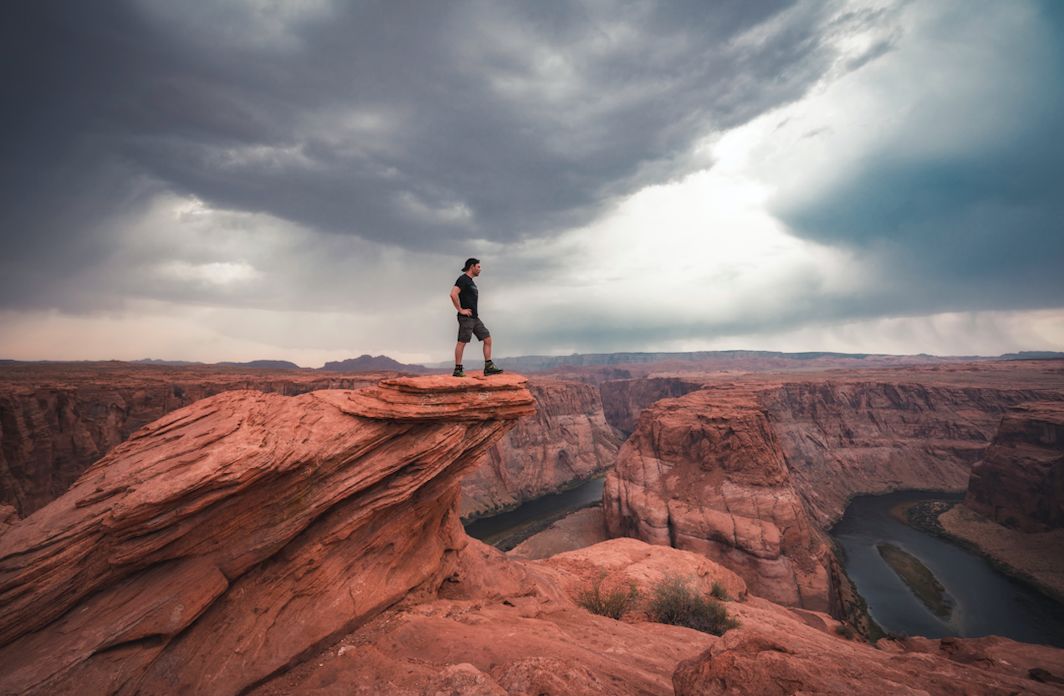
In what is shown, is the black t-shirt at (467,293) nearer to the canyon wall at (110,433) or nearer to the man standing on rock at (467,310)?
the man standing on rock at (467,310)

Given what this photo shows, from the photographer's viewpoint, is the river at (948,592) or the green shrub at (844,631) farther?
the river at (948,592)

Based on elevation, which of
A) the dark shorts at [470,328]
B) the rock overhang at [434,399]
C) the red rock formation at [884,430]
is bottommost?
the red rock formation at [884,430]

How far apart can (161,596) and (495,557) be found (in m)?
10.1

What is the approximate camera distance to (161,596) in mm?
6992

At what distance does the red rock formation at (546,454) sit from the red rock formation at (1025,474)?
56876mm

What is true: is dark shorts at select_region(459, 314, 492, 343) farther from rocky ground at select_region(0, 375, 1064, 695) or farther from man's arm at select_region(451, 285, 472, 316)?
rocky ground at select_region(0, 375, 1064, 695)

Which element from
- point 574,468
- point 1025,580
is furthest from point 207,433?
point 574,468

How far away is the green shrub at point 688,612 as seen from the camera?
13.8 m

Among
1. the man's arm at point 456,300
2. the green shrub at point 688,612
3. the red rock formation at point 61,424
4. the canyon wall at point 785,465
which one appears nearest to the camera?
the man's arm at point 456,300

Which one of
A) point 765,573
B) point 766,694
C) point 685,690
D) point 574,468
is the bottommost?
point 574,468

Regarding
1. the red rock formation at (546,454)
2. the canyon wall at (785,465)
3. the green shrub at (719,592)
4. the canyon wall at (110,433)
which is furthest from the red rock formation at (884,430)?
the green shrub at (719,592)

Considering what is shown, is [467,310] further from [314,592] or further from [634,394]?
[634,394]

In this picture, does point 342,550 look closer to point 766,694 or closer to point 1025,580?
point 766,694

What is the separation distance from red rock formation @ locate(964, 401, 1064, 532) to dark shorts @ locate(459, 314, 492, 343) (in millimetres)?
68400
